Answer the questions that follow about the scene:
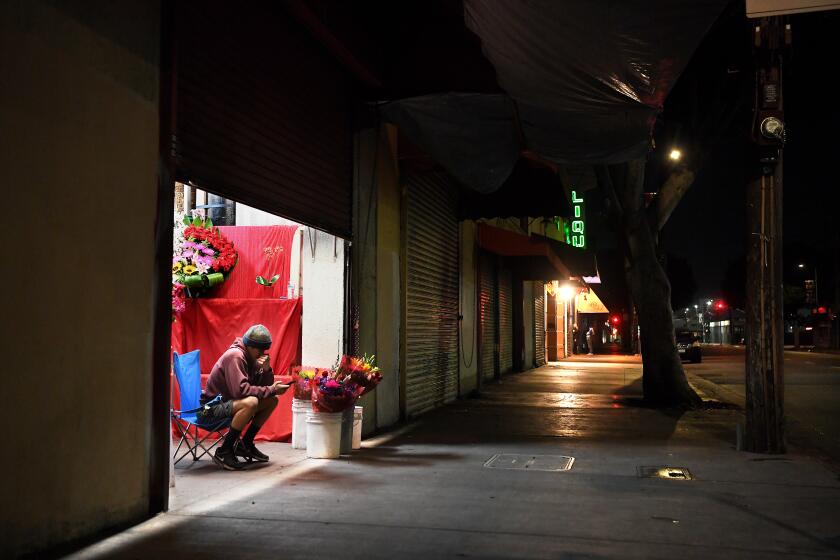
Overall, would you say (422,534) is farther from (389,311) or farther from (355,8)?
(355,8)

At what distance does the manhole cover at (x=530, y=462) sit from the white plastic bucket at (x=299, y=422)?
2239 mm

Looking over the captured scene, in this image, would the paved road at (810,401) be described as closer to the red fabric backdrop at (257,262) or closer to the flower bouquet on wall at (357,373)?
the flower bouquet on wall at (357,373)

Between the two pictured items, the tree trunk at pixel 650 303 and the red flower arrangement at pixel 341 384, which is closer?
the red flower arrangement at pixel 341 384

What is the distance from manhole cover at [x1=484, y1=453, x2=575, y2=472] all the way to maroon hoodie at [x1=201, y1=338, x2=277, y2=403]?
2.53 metres

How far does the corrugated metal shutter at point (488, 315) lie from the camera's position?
1906cm

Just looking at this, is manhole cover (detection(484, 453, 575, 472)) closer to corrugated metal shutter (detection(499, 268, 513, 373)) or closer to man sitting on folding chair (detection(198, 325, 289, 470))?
man sitting on folding chair (detection(198, 325, 289, 470))

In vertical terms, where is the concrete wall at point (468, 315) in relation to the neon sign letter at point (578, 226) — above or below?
below

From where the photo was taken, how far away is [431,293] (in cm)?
1334

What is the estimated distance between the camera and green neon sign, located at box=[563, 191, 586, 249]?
34094 mm

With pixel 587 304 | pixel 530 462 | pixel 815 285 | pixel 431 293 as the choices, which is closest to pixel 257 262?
pixel 431 293

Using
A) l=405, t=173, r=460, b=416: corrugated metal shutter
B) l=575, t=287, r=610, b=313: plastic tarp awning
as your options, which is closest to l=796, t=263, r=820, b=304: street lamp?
l=575, t=287, r=610, b=313: plastic tarp awning

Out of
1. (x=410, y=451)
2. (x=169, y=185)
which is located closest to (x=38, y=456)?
(x=169, y=185)

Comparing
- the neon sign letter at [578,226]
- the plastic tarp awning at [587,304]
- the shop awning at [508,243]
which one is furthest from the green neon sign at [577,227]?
the shop awning at [508,243]

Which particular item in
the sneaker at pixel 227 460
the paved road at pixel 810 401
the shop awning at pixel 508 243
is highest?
the shop awning at pixel 508 243
